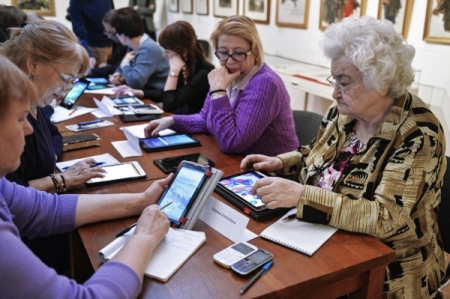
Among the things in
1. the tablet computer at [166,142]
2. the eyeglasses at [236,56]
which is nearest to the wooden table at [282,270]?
the tablet computer at [166,142]

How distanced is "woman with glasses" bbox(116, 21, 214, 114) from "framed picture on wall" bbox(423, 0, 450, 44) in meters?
1.44

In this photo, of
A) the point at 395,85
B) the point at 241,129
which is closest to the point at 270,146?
the point at 241,129

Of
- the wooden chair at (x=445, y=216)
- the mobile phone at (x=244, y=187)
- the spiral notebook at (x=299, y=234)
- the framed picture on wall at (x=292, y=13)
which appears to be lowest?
the wooden chair at (x=445, y=216)

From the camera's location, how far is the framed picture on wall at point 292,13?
370 centimetres

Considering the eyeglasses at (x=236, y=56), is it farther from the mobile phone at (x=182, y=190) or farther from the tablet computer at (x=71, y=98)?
the tablet computer at (x=71, y=98)

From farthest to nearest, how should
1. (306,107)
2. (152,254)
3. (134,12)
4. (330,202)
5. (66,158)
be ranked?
1. (306,107)
2. (134,12)
3. (66,158)
4. (330,202)
5. (152,254)

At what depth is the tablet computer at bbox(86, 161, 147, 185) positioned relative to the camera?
1.46m

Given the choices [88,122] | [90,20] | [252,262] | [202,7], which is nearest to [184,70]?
[88,122]

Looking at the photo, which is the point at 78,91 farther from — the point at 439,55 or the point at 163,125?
the point at 439,55

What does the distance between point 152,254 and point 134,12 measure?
2874mm

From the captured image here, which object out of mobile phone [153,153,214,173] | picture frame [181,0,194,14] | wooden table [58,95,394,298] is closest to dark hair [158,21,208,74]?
mobile phone [153,153,214,173]

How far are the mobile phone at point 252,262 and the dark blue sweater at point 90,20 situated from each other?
4013 mm

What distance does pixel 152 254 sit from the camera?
1.01m

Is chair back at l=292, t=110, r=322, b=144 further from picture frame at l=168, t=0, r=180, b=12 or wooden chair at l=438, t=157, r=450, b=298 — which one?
picture frame at l=168, t=0, r=180, b=12
